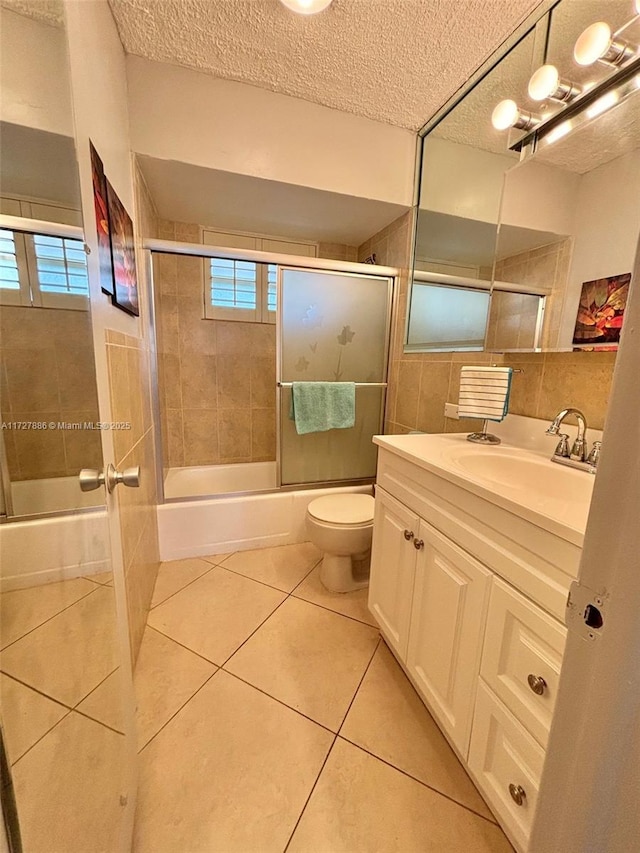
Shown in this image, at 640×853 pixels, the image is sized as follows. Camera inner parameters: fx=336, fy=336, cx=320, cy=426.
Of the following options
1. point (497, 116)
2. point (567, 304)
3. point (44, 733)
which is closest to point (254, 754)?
point (44, 733)

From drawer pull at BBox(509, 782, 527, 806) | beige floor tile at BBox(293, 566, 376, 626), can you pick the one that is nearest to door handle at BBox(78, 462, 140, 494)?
drawer pull at BBox(509, 782, 527, 806)

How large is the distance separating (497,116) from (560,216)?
0.56 meters

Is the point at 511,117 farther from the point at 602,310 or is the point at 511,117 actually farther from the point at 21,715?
the point at 21,715

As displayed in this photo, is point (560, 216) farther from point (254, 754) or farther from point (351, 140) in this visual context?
point (254, 754)

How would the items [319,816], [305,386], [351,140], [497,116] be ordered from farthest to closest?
[305,386] < [351,140] < [497,116] < [319,816]

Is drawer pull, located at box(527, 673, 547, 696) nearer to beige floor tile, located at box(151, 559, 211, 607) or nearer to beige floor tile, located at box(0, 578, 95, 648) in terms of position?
beige floor tile, located at box(0, 578, 95, 648)

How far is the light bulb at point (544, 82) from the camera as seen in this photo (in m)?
1.16

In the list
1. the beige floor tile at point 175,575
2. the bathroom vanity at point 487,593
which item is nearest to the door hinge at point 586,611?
the bathroom vanity at point 487,593

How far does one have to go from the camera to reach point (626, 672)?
325 millimetres

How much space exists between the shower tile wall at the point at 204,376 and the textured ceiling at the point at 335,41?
45.0 inches

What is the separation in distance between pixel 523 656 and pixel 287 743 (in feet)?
2.66

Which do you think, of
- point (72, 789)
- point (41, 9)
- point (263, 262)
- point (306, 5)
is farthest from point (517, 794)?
point (306, 5)

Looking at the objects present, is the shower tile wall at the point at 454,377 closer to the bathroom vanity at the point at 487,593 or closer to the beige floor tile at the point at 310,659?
the bathroom vanity at the point at 487,593

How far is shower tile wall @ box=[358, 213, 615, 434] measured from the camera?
116 centimetres
